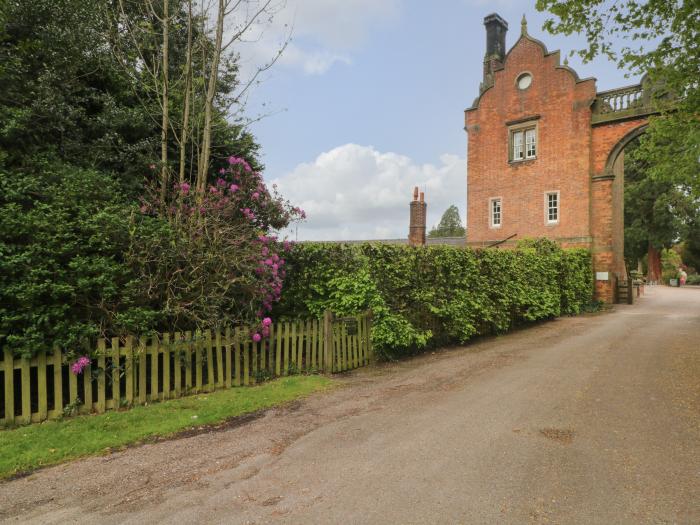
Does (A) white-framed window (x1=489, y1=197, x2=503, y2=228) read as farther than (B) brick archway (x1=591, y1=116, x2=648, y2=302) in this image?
Yes

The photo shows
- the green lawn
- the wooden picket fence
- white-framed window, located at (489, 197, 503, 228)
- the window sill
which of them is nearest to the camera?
the green lawn

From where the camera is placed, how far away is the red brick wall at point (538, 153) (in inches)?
846

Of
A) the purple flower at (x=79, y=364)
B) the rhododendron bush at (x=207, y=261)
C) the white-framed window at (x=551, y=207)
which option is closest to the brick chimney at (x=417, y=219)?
the white-framed window at (x=551, y=207)

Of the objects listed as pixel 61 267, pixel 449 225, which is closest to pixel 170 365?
pixel 61 267

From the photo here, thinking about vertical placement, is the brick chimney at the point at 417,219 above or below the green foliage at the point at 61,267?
above

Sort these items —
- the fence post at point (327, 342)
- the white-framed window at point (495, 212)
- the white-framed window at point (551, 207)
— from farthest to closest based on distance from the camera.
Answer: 1. the white-framed window at point (495, 212)
2. the white-framed window at point (551, 207)
3. the fence post at point (327, 342)

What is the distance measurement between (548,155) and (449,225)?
57.7 metres

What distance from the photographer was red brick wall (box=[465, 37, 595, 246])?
2148cm

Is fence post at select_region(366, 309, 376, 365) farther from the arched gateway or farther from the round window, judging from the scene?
the round window

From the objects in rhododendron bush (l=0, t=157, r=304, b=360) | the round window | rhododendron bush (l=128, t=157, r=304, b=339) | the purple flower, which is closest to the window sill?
the round window

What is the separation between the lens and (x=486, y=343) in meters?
11.8

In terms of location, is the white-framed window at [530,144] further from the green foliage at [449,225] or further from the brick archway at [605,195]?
the green foliage at [449,225]

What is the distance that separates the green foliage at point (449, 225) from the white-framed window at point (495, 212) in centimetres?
5251

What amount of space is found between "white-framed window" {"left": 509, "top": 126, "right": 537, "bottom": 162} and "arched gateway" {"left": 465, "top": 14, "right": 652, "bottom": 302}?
0.17 feet
